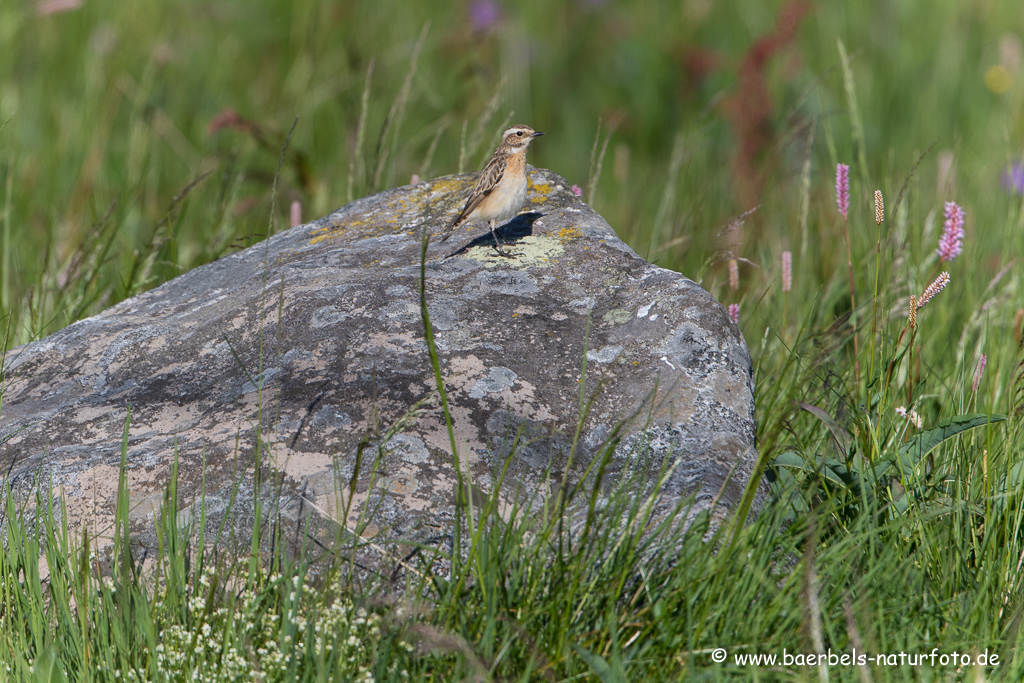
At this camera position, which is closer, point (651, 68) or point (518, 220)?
point (518, 220)

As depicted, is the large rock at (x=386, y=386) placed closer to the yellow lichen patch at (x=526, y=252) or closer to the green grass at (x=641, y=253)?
the yellow lichen patch at (x=526, y=252)

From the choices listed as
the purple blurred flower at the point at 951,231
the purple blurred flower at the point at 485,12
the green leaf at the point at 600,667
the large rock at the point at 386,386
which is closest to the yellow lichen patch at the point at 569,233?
the large rock at the point at 386,386

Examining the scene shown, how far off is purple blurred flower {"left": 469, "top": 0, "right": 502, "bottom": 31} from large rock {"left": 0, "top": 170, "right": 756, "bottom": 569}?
5.47m

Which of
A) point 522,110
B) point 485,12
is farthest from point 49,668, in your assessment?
point 485,12

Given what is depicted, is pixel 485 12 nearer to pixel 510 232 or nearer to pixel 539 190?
pixel 539 190

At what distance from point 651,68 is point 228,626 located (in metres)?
7.40

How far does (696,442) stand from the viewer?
2.47 meters

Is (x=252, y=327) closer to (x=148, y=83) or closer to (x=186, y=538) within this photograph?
(x=186, y=538)

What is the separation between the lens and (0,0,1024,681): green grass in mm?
2033

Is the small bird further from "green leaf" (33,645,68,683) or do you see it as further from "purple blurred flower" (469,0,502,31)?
"purple blurred flower" (469,0,502,31)

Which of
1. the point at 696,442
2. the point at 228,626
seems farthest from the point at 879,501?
the point at 228,626

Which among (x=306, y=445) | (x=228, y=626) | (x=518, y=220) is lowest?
(x=228, y=626)

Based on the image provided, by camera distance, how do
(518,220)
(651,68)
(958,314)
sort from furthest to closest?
1. (651,68)
2. (958,314)
3. (518,220)

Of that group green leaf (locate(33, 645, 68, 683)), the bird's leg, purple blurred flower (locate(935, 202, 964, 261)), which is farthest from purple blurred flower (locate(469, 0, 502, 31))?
green leaf (locate(33, 645, 68, 683))
